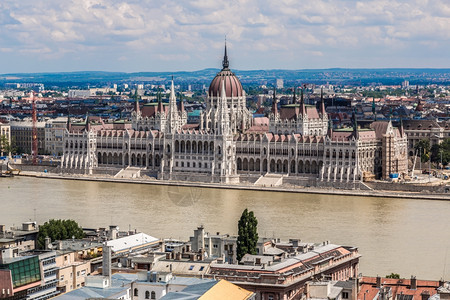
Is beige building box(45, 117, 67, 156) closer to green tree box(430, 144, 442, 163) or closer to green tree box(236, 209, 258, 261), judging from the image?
green tree box(430, 144, 442, 163)

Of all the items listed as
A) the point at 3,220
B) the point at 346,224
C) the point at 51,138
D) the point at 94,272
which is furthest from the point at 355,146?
the point at 94,272

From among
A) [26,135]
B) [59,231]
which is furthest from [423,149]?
[59,231]

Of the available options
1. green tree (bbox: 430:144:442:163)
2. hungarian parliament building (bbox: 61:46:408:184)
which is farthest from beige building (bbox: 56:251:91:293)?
green tree (bbox: 430:144:442:163)

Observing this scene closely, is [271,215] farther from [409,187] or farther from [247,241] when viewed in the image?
[247,241]

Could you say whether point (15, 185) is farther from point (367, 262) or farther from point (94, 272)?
point (94, 272)

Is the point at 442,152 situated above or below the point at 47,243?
below
